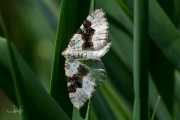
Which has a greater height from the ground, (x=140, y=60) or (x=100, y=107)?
(x=140, y=60)

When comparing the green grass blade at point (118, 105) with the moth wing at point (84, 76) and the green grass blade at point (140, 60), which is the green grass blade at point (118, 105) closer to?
the moth wing at point (84, 76)

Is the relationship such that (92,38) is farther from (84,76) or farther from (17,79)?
(17,79)

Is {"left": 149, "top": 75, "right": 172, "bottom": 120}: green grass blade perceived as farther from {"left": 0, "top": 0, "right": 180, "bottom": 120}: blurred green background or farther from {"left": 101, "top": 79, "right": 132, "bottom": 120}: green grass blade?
{"left": 101, "top": 79, "right": 132, "bottom": 120}: green grass blade

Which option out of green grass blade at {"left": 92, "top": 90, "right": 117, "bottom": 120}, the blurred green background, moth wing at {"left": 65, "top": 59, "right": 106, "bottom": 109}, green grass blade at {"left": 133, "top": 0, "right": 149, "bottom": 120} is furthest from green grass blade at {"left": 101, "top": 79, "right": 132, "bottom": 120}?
green grass blade at {"left": 133, "top": 0, "right": 149, "bottom": 120}

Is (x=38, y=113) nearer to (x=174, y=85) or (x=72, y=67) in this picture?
(x=72, y=67)

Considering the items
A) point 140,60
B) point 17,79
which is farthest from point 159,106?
point 17,79

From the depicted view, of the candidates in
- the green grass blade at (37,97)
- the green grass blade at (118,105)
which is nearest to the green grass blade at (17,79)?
the green grass blade at (37,97)
